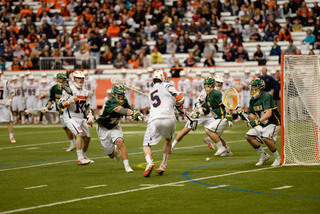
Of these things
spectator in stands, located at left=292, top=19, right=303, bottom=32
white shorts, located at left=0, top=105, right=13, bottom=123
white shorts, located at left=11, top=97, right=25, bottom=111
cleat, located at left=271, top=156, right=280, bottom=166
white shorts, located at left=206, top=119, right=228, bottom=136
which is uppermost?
spectator in stands, located at left=292, top=19, right=303, bottom=32

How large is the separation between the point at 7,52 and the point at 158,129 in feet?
65.9

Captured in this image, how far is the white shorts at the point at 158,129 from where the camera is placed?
9594 mm

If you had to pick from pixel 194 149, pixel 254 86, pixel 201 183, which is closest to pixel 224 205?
pixel 201 183

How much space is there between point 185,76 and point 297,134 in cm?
1257

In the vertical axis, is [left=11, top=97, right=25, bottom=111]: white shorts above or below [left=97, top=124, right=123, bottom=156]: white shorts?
below

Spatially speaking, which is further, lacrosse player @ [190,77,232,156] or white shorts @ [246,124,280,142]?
lacrosse player @ [190,77,232,156]

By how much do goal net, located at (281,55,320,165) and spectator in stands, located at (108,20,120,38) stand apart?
17.1m

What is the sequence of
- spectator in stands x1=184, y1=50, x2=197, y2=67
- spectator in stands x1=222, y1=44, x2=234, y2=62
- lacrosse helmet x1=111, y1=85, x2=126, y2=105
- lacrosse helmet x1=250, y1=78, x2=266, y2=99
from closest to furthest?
lacrosse helmet x1=111, y1=85, x2=126, y2=105
lacrosse helmet x1=250, y1=78, x2=266, y2=99
spectator in stands x1=222, y1=44, x2=234, y2=62
spectator in stands x1=184, y1=50, x2=197, y2=67

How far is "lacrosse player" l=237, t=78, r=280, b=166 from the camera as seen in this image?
34.9ft

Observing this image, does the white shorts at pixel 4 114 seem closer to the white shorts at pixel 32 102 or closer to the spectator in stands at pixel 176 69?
the spectator in stands at pixel 176 69

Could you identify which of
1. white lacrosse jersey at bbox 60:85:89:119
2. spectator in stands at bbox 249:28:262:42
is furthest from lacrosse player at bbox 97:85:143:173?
spectator in stands at bbox 249:28:262:42

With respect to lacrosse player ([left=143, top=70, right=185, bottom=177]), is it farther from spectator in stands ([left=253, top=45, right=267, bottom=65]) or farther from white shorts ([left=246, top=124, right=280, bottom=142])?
spectator in stands ([left=253, top=45, right=267, bottom=65])

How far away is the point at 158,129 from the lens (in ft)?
31.7

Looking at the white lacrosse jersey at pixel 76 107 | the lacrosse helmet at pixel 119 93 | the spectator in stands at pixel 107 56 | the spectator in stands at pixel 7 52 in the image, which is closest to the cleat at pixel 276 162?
the lacrosse helmet at pixel 119 93
